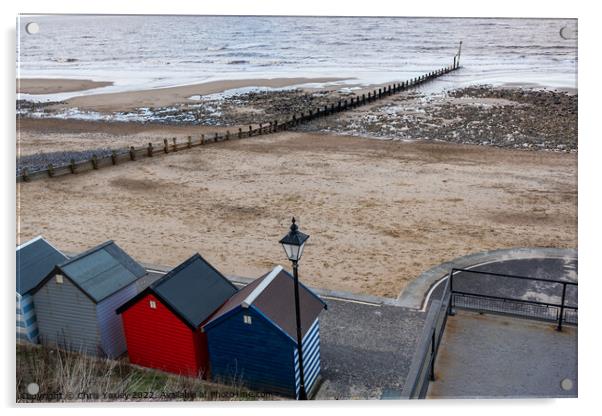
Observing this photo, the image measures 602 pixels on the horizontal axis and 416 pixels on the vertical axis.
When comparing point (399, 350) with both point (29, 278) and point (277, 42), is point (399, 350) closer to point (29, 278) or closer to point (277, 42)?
point (277, 42)

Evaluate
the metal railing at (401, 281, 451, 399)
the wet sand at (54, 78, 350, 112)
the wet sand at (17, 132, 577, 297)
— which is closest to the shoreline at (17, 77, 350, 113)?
the wet sand at (54, 78, 350, 112)

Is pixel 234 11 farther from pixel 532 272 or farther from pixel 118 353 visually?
pixel 532 272

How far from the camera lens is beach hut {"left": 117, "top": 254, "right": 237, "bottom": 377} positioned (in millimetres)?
6836

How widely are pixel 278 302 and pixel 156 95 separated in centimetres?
1297

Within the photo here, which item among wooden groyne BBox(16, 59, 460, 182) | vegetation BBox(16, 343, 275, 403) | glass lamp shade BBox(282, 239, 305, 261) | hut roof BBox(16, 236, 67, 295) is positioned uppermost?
wooden groyne BBox(16, 59, 460, 182)

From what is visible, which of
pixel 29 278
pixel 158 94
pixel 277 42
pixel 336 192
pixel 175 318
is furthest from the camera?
pixel 158 94

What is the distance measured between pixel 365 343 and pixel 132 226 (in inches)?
292

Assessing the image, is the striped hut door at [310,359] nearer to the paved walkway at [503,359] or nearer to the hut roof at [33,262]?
the paved walkway at [503,359]

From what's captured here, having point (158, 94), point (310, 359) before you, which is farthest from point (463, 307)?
point (158, 94)

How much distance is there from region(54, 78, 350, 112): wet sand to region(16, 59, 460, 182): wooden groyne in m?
1.62

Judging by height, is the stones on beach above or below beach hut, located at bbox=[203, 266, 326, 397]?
above

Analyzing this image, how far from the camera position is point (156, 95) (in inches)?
707

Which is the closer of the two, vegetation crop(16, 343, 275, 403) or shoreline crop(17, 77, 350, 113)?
vegetation crop(16, 343, 275, 403)

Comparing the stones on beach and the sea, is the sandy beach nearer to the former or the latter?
the stones on beach
